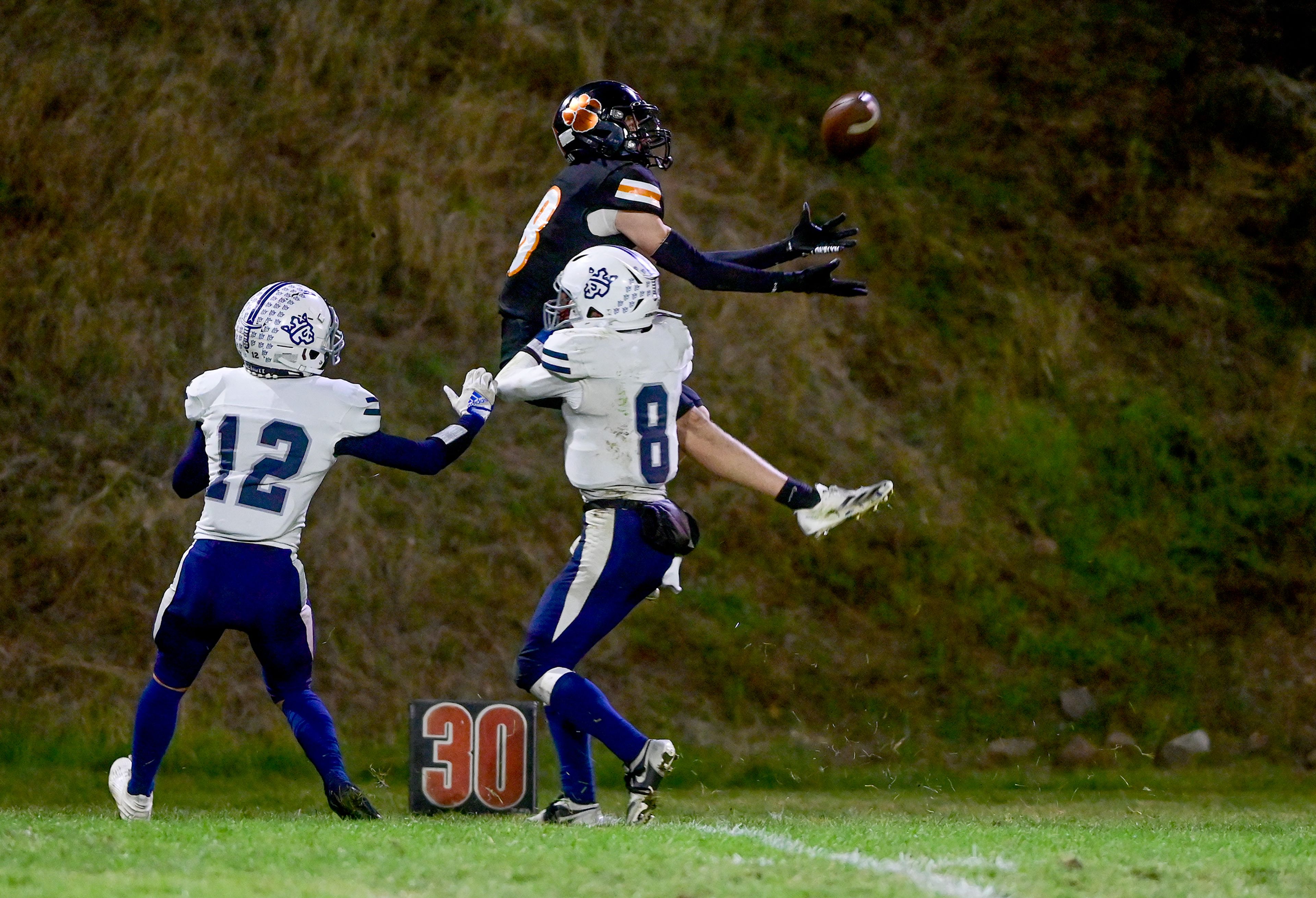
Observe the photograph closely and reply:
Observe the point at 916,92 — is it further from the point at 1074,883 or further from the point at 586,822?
the point at 1074,883

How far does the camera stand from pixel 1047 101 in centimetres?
937

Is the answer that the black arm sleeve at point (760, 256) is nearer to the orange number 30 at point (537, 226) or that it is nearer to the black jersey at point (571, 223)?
the black jersey at point (571, 223)

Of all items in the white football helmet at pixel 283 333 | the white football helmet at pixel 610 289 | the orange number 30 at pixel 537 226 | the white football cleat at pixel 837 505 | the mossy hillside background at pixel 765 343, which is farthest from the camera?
the mossy hillside background at pixel 765 343

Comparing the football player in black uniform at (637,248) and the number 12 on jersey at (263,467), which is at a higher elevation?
the football player in black uniform at (637,248)

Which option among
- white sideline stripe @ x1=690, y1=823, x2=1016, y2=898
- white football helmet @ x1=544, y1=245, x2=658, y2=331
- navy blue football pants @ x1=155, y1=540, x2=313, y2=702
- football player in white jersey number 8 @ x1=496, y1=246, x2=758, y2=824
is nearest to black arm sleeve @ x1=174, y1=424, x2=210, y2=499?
navy blue football pants @ x1=155, y1=540, x2=313, y2=702

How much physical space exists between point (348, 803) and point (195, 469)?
1.08 metres

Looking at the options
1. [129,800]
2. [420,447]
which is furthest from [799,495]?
[129,800]

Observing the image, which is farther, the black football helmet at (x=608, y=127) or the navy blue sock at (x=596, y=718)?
the black football helmet at (x=608, y=127)

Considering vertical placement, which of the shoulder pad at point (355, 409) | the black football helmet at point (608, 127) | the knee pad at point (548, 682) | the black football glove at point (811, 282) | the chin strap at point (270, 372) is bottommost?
the knee pad at point (548, 682)

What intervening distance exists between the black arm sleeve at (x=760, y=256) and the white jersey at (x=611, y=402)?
693 mm

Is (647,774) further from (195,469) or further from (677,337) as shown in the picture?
(195,469)

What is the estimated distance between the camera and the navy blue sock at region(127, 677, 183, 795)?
178 inches

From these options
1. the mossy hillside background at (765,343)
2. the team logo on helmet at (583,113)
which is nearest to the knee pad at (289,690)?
the team logo on helmet at (583,113)

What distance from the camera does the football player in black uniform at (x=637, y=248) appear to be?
5.19 m
